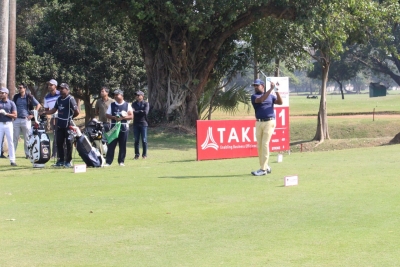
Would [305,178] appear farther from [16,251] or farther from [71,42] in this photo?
[71,42]

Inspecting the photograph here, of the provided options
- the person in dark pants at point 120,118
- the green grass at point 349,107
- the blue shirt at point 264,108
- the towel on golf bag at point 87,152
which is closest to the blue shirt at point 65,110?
the towel on golf bag at point 87,152

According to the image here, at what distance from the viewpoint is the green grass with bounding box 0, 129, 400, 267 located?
7.08 meters

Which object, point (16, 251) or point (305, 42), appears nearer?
point (16, 251)

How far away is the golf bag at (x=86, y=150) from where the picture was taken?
51.2 ft

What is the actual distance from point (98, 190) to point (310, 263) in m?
5.97

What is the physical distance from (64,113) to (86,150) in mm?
1028

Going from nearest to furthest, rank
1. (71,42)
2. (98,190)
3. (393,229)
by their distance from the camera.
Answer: (393,229) → (98,190) → (71,42)

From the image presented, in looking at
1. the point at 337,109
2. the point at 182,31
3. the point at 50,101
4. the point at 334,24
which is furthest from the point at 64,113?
the point at 337,109

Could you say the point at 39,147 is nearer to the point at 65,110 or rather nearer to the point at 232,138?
the point at 65,110

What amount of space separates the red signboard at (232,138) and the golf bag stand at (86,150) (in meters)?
3.38

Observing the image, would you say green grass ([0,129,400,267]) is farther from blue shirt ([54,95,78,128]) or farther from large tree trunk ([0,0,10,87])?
large tree trunk ([0,0,10,87])

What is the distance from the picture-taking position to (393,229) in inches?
323

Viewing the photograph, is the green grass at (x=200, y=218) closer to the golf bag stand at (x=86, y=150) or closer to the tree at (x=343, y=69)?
the golf bag stand at (x=86, y=150)

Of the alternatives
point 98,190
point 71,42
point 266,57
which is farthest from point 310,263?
point 71,42
